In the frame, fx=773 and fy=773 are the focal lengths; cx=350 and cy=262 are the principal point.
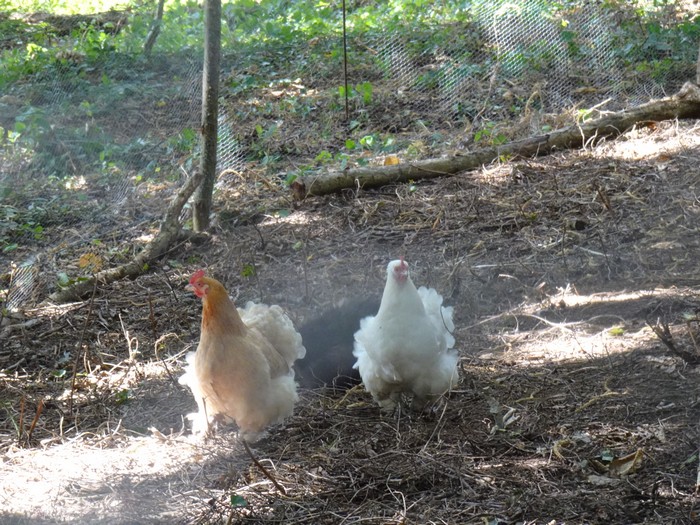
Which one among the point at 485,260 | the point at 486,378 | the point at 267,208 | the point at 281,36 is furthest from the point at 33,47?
the point at 486,378

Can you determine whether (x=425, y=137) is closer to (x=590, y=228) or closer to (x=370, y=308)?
(x=590, y=228)

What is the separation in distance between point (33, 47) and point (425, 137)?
561 centimetres

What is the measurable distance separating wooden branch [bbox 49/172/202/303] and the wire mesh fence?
0.85 meters

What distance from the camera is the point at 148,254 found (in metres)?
6.14

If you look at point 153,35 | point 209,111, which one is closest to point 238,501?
point 209,111

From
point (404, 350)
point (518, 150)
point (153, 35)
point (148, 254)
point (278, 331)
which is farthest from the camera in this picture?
point (153, 35)

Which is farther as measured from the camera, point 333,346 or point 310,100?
point 310,100

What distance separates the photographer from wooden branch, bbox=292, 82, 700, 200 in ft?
22.2

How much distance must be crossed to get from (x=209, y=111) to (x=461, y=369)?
3104 mm

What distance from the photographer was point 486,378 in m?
4.32

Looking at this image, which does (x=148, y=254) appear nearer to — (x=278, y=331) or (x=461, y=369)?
(x=278, y=331)

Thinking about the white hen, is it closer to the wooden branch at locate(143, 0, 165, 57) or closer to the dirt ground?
the dirt ground

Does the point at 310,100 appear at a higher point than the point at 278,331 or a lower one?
higher

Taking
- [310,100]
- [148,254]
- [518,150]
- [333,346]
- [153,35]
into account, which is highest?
[153,35]
